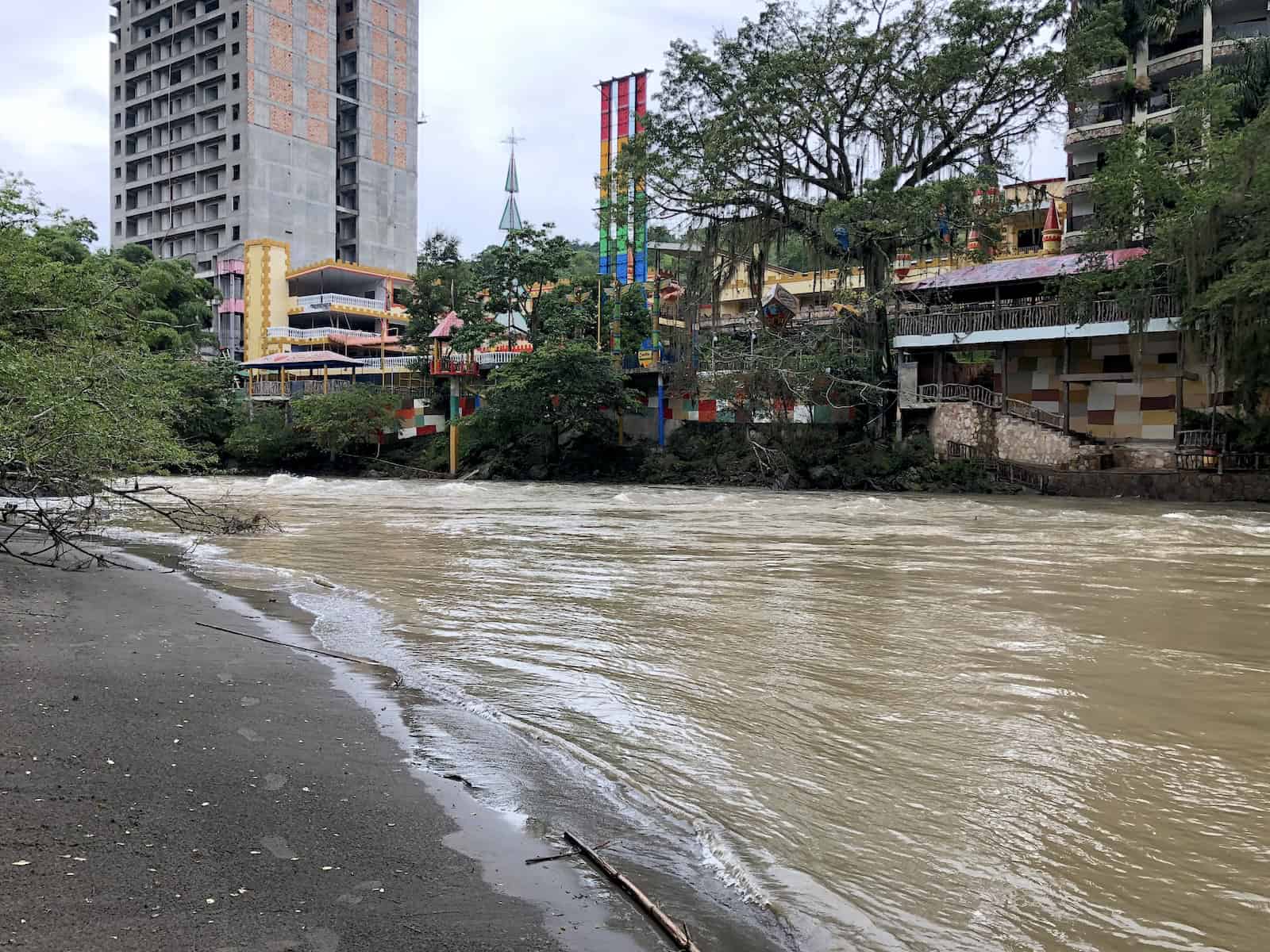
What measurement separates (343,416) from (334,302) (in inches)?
663

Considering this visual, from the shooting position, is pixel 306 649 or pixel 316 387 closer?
pixel 306 649

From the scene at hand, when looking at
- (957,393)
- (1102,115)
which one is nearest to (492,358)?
(957,393)

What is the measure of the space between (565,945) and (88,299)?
18.4 metres

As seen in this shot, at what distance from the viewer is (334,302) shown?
177ft

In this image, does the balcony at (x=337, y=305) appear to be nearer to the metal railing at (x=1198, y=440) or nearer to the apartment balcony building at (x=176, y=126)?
the apartment balcony building at (x=176, y=126)

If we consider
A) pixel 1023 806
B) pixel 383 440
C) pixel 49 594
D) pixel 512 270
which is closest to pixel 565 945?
pixel 1023 806

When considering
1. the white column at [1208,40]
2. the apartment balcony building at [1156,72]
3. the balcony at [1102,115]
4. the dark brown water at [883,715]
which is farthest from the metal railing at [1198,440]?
the white column at [1208,40]

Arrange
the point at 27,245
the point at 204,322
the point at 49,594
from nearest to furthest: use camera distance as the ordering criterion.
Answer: the point at 49,594, the point at 27,245, the point at 204,322

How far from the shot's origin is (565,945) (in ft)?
10.4

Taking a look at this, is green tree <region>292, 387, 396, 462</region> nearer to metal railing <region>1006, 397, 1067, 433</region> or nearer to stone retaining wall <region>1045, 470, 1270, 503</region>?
metal railing <region>1006, 397, 1067, 433</region>

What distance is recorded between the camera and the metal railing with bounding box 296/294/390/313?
177 ft

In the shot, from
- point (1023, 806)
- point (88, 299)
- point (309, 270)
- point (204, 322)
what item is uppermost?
point (309, 270)

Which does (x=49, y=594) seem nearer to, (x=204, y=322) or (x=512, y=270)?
(x=512, y=270)

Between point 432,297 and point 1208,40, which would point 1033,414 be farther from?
point 432,297
